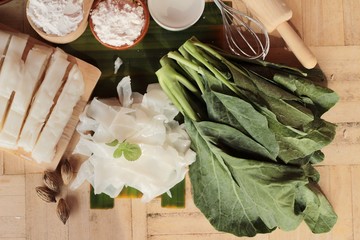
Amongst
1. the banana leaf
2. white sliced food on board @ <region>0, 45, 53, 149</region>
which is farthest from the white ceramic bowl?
white sliced food on board @ <region>0, 45, 53, 149</region>

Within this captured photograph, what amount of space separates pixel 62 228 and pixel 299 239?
0.64 meters

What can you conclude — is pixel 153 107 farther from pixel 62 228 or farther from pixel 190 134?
pixel 62 228

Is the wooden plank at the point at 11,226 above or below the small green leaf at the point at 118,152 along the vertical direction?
below

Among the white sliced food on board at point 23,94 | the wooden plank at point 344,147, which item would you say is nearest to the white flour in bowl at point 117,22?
the white sliced food on board at point 23,94

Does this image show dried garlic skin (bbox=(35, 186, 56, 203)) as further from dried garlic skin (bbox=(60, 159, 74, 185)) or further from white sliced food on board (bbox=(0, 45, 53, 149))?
white sliced food on board (bbox=(0, 45, 53, 149))

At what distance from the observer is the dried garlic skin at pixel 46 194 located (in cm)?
128

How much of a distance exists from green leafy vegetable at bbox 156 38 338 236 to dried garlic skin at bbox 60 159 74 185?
322 millimetres

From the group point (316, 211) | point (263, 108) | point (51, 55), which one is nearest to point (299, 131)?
point (263, 108)

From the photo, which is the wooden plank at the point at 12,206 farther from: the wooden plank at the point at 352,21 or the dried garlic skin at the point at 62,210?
the wooden plank at the point at 352,21

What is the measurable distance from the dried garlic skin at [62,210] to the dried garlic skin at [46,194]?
0.07 feet

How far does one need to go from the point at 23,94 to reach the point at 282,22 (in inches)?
26.0

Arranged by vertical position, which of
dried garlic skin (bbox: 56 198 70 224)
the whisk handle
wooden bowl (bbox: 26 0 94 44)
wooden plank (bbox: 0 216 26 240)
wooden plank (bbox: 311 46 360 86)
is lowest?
wooden plank (bbox: 0 216 26 240)

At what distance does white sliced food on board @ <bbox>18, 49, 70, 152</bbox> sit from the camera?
3.87ft

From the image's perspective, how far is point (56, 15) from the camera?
3.90ft
